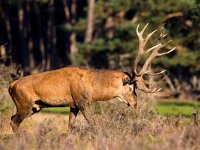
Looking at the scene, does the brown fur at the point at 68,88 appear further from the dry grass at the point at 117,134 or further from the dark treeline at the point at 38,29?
the dark treeline at the point at 38,29

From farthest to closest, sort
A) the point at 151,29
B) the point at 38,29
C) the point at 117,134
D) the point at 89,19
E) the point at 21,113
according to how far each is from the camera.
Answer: the point at 38,29
the point at 89,19
the point at 151,29
the point at 21,113
the point at 117,134

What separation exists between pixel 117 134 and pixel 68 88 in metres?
2.71

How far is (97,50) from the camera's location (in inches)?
1593

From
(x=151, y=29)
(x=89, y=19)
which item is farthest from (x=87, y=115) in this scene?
(x=89, y=19)

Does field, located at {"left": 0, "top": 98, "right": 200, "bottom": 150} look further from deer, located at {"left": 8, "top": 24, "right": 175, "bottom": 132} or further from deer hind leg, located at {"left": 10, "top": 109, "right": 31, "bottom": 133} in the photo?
deer, located at {"left": 8, "top": 24, "right": 175, "bottom": 132}

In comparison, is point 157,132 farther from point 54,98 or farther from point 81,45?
point 81,45

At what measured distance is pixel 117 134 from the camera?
45.6 feet

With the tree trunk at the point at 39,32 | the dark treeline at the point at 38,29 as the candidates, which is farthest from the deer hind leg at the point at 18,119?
the tree trunk at the point at 39,32

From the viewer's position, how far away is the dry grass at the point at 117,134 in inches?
458

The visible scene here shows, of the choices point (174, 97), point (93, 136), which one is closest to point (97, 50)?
point (174, 97)

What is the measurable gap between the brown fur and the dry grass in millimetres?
475

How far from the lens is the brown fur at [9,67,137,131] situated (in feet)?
53.3

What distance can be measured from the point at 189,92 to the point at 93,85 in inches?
1174

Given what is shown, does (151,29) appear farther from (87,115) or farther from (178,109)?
(87,115)
